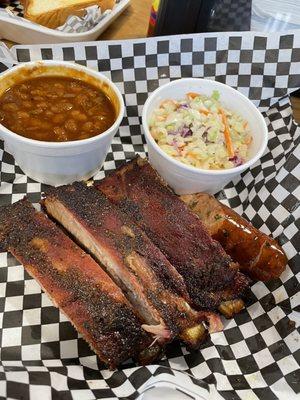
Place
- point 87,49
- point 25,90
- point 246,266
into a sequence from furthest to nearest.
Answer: point 87,49 < point 25,90 < point 246,266

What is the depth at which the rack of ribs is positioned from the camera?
2.26 meters

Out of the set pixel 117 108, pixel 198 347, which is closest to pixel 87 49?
pixel 117 108

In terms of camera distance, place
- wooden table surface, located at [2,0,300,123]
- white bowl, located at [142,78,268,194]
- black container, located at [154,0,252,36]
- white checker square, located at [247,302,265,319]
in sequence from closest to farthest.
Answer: white checker square, located at [247,302,265,319] → white bowl, located at [142,78,268,194] → black container, located at [154,0,252,36] → wooden table surface, located at [2,0,300,123]

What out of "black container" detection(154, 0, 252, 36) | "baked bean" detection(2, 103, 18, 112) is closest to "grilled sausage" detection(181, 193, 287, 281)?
"baked bean" detection(2, 103, 18, 112)

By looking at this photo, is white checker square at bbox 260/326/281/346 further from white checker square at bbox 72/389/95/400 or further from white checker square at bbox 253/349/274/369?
white checker square at bbox 72/389/95/400

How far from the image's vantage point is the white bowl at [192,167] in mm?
2857

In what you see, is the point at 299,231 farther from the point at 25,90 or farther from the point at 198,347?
the point at 25,90

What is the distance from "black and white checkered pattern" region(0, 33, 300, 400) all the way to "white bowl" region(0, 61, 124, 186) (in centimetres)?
18

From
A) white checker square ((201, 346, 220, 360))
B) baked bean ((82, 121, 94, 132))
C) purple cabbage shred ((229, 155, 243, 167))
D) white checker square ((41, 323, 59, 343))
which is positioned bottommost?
white checker square ((201, 346, 220, 360))

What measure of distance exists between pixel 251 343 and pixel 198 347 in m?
0.31

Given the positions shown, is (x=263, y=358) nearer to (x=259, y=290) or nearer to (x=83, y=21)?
(x=259, y=290)

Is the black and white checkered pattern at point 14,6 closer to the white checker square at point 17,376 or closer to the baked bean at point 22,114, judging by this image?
the baked bean at point 22,114

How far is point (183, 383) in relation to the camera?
6.89ft

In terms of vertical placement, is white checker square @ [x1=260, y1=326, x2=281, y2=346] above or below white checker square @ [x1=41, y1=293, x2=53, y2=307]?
below
